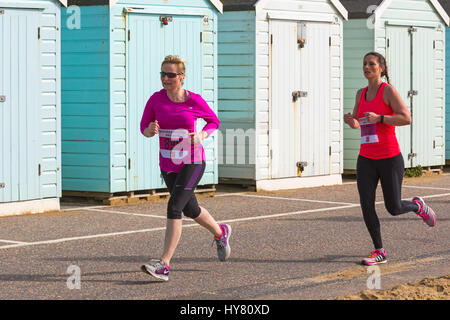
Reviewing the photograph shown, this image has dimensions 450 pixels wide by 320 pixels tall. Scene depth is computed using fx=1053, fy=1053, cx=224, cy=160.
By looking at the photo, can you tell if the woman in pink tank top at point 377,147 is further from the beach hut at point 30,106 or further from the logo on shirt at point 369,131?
the beach hut at point 30,106

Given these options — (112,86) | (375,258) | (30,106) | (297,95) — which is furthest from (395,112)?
(297,95)

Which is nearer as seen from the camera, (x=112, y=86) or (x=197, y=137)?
(x=197, y=137)

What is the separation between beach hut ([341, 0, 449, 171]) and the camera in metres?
17.3

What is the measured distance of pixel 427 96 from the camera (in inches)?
717

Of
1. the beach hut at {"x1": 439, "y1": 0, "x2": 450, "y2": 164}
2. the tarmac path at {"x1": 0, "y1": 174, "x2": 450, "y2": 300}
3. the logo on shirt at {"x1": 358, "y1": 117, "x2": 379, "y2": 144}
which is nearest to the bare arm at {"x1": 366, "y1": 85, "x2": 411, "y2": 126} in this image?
the logo on shirt at {"x1": 358, "y1": 117, "x2": 379, "y2": 144}

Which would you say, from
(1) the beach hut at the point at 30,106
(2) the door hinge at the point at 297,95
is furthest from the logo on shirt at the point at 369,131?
(2) the door hinge at the point at 297,95

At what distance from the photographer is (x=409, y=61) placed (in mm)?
17719

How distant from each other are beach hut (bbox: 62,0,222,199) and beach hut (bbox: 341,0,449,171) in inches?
170

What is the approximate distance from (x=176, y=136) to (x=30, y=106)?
15.2 feet

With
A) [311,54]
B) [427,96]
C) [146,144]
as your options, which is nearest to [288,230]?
[146,144]

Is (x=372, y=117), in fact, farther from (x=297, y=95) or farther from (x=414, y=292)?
(x=297, y=95)

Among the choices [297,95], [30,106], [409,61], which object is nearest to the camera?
[30,106]
